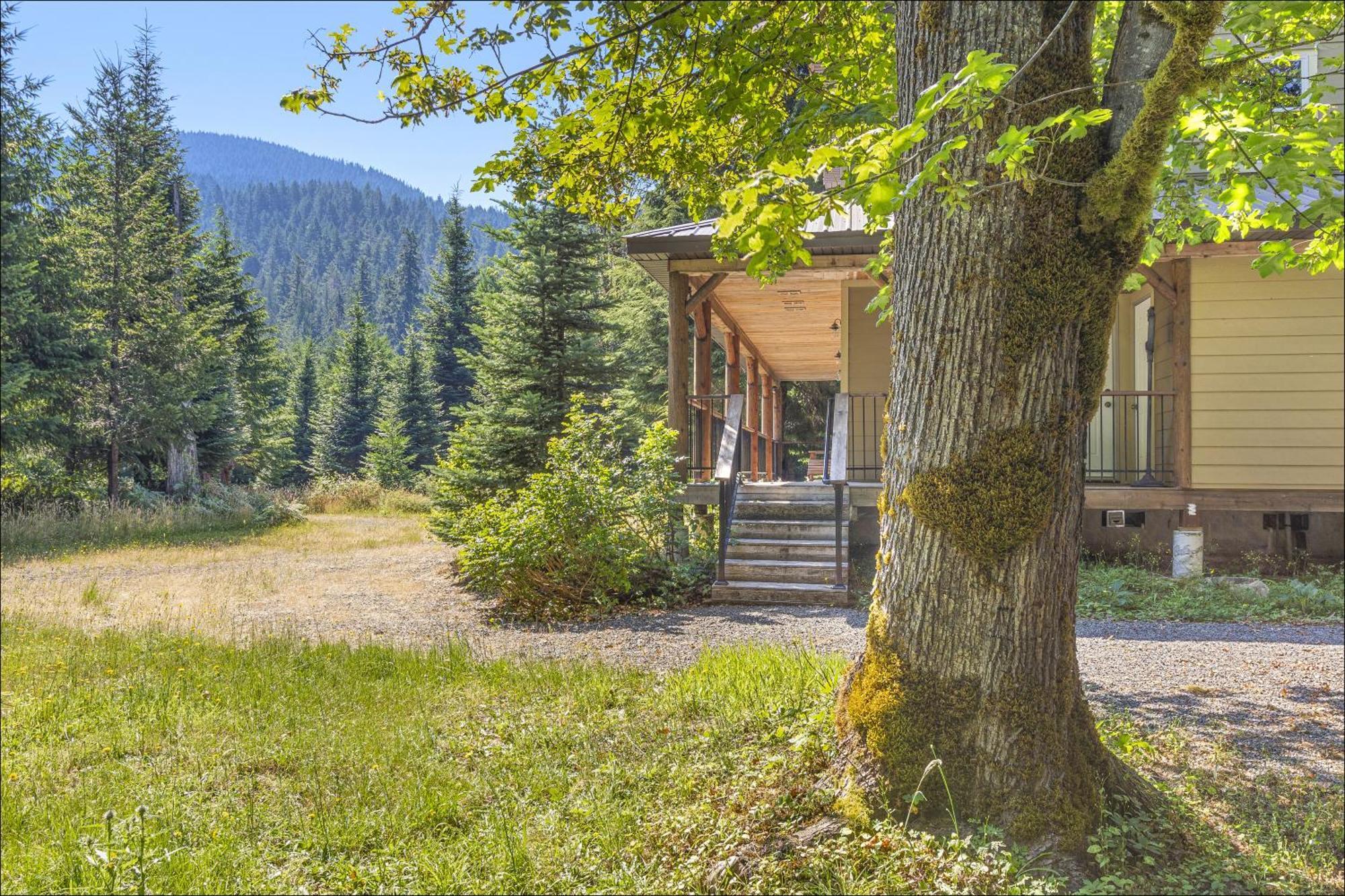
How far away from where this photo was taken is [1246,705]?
4.47 meters

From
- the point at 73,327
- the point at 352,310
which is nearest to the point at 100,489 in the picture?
the point at 73,327

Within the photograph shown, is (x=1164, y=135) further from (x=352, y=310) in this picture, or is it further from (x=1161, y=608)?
(x=352, y=310)

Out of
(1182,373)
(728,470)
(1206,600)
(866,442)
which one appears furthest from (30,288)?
(1206,600)

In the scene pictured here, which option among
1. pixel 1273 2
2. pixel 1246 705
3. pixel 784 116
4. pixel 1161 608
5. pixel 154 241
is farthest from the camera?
pixel 154 241

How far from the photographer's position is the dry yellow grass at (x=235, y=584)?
7.43 m

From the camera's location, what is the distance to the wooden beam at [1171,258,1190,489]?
8805mm

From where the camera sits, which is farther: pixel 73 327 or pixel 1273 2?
pixel 73 327

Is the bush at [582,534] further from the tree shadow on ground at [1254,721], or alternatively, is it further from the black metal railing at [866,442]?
the tree shadow on ground at [1254,721]

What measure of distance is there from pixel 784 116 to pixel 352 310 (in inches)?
1247

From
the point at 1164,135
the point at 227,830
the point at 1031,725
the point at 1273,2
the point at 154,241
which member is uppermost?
the point at 154,241

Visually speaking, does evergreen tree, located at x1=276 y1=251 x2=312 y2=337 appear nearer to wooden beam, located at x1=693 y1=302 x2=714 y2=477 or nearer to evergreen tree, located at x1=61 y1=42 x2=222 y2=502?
evergreen tree, located at x1=61 y1=42 x2=222 y2=502

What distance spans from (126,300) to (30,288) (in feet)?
8.29

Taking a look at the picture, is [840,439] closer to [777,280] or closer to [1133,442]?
[777,280]

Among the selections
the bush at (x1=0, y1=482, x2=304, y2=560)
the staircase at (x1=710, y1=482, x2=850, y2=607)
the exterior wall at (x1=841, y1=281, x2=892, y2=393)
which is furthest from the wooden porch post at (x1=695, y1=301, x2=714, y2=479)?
the bush at (x1=0, y1=482, x2=304, y2=560)
